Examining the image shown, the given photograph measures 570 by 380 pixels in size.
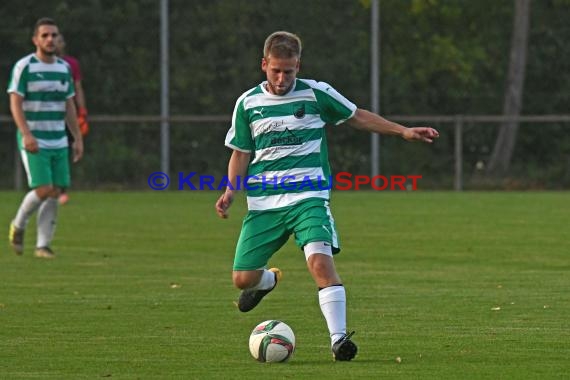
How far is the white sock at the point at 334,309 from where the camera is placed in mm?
8688

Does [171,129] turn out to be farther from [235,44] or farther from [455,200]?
[455,200]

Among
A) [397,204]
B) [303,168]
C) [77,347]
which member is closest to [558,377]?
[303,168]

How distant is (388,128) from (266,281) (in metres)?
1.26

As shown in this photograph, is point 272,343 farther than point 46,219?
No

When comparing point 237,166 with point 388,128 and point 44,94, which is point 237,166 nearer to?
point 388,128

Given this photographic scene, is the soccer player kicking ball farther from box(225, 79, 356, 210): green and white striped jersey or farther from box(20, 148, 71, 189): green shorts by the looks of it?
box(20, 148, 71, 189): green shorts

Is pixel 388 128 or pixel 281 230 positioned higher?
pixel 388 128

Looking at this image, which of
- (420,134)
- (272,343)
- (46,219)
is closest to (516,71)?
(46,219)

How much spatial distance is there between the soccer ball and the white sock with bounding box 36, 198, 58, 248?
7.62 m

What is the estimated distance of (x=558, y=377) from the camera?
798 cm

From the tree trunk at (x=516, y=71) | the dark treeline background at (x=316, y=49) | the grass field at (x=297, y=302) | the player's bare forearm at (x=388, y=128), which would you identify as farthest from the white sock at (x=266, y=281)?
the dark treeline background at (x=316, y=49)

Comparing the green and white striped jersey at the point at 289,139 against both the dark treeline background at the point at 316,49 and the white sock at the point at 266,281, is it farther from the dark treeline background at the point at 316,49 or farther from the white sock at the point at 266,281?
the dark treeline background at the point at 316,49

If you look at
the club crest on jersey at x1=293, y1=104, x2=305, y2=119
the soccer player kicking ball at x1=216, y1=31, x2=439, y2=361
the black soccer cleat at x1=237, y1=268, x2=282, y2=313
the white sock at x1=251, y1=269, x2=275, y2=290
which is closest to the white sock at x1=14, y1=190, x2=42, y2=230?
the black soccer cleat at x1=237, y1=268, x2=282, y2=313

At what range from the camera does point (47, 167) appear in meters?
16.0
